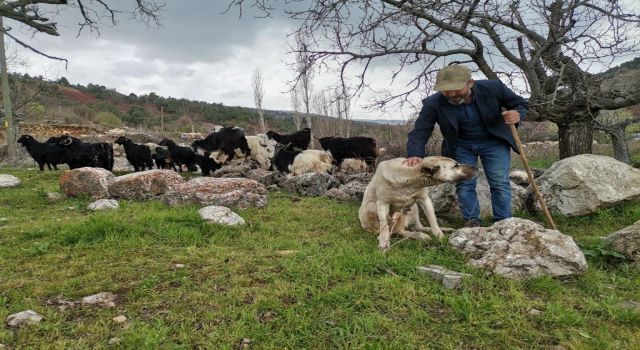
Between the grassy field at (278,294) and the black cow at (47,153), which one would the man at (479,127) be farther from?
the black cow at (47,153)

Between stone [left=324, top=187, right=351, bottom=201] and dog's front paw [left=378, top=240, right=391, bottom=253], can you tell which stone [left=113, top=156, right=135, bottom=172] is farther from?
dog's front paw [left=378, top=240, right=391, bottom=253]

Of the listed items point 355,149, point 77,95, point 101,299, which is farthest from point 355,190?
point 77,95

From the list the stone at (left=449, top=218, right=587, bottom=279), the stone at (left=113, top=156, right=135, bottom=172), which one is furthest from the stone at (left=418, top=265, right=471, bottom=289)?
the stone at (left=113, top=156, right=135, bottom=172)

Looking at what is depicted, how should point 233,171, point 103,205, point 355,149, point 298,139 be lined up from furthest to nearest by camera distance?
1. point 298,139
2. point 355,149
3. point 233,171
4. point 103,205

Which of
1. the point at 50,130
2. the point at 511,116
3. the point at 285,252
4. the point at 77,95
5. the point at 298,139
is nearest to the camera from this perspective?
the point at 285,252

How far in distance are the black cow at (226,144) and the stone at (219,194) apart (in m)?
5.84

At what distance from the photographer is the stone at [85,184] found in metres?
7.74

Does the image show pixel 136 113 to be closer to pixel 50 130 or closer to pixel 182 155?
pixel 50 130

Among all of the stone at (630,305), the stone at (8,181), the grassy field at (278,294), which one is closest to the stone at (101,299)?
the grassy field at (278,294)

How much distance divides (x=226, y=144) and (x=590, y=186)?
10249 mm

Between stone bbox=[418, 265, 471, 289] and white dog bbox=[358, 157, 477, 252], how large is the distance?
80 centimetres

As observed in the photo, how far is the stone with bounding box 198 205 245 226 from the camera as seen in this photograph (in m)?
5.41

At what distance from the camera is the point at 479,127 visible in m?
4.97

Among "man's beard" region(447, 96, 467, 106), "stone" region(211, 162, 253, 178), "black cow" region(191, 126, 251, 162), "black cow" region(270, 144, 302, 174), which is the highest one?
"man's beard" region(447, 96, 467, 106)
